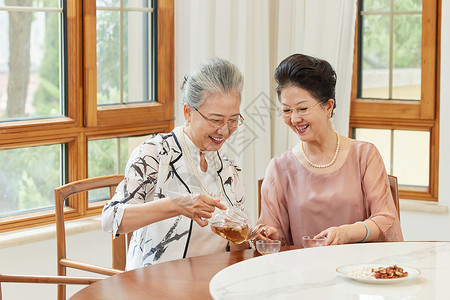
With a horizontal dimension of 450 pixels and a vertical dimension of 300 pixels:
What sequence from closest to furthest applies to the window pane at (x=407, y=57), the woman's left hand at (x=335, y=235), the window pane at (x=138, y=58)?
the woman's left hand at (x=335, y=235) < the window pane at (x=138, y=58) < the window pane at (x=407, y=57)

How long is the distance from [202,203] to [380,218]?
2.40 feet

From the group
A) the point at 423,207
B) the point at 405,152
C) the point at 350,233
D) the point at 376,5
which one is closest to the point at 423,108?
the point at 405,152

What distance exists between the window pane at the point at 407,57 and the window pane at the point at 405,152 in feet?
0.73

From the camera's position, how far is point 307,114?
2521 mm

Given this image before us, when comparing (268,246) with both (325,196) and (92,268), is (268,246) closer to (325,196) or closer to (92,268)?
(325,196)

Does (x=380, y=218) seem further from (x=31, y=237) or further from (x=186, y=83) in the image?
(x=31, y=237)

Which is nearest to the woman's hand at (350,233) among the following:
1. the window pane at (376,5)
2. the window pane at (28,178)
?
the window pane at (28,178)

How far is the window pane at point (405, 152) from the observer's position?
4.00m

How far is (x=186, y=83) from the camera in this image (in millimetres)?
2396

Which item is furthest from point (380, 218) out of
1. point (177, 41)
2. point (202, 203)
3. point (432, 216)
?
point (177, 41)

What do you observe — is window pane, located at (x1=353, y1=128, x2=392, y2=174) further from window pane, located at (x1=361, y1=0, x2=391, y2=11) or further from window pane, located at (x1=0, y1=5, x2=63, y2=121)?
window pane, located at (x1=0, y1=5, x2=63, y2=121)

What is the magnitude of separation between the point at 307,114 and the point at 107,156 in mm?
1449

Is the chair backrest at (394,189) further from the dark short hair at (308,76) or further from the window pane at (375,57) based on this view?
the window pane at (375,57)

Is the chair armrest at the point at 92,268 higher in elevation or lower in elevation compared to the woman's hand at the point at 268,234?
lower
